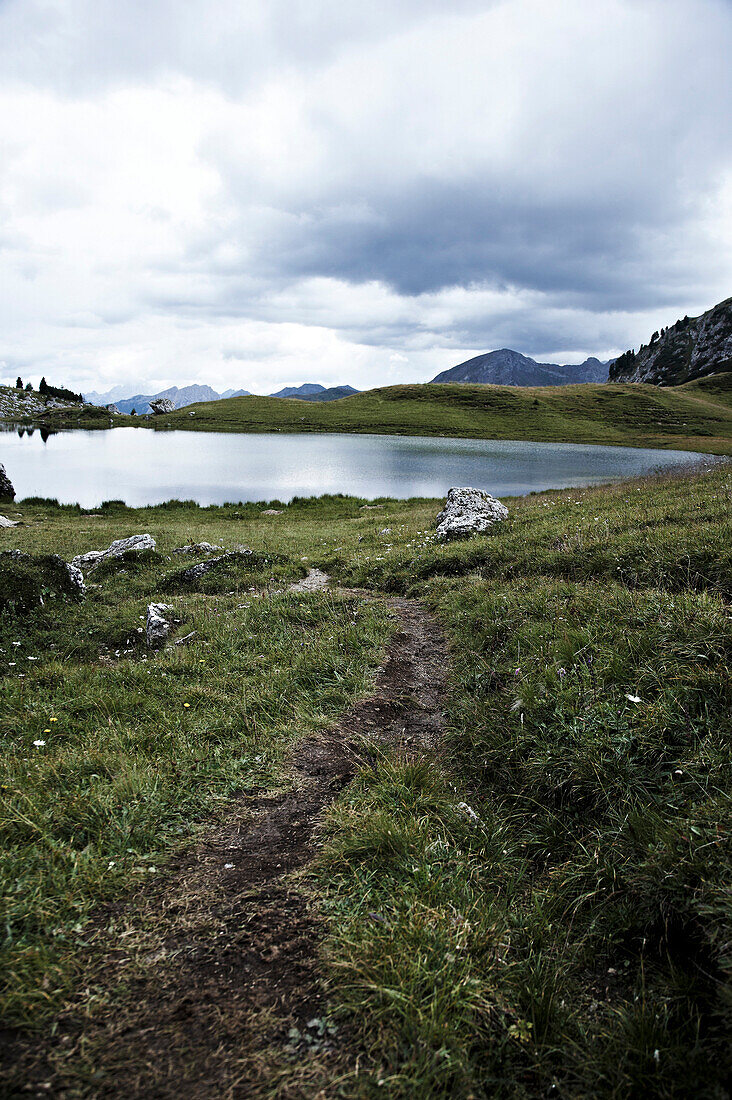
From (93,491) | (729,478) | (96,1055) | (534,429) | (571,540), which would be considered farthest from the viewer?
(534,429)

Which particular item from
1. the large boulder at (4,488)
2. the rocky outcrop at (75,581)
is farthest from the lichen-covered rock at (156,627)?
the large boulder at (4,488)

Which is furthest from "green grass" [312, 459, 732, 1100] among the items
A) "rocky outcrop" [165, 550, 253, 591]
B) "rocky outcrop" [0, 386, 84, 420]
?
"rocky outcrop" [0, 386, 84, 420]

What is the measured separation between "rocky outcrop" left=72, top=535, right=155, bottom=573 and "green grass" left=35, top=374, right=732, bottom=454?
344 feet

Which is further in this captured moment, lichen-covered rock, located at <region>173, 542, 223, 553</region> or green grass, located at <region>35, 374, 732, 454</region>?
green grass, located at <region>35, 374, 732, 454</region>

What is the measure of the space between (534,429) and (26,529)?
412 ft

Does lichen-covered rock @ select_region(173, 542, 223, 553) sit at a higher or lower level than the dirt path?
higher

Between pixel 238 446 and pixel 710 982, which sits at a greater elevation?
pixel 238 446

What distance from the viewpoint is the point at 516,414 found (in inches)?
5768

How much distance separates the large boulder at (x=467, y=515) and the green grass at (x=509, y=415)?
95.3 metres

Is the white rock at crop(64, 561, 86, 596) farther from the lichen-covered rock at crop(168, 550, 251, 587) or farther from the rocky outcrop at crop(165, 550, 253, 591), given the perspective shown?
the lichen-covered rock at crop(168, 550, 251, 587)

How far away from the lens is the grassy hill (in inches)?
4798

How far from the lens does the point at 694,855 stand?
Answer: 127 inches

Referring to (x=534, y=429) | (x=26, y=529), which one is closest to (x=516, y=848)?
(x=26, y=529)

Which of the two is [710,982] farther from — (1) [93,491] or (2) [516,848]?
(1) [93,491]
